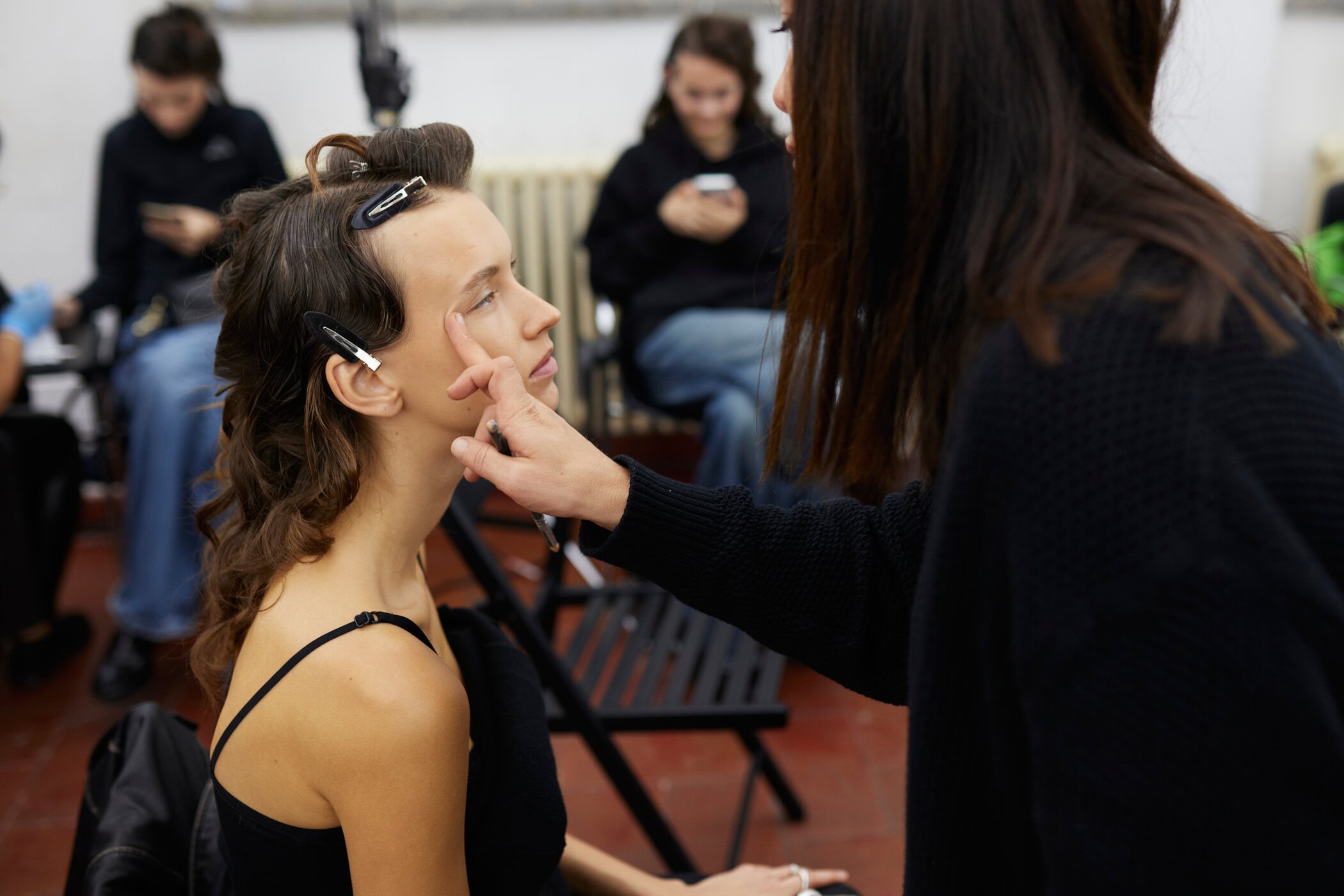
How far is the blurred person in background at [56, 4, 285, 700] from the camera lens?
2781 millimetres

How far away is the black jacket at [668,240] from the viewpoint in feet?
10.1

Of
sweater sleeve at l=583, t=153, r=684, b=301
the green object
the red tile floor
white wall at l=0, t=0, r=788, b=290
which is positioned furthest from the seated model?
the green object

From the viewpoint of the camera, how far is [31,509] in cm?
276

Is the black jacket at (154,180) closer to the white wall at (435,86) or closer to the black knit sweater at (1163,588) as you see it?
the white wall at (435,86)

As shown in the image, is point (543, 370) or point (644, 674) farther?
point (644, 674)

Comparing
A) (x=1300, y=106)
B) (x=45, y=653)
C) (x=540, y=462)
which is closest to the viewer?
(x=540, y=462)

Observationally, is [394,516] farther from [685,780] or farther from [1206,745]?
[685,780]

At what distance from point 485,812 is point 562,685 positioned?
45 cm

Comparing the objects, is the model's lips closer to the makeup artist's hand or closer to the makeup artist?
the makeup artist's hand

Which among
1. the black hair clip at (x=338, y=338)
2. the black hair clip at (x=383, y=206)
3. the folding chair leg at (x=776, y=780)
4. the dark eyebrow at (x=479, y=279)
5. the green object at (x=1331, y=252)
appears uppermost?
the black hair clip at (x=383, y=206)

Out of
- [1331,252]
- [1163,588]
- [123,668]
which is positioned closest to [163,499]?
[123,668]

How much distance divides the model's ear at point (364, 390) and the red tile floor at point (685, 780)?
1278mm

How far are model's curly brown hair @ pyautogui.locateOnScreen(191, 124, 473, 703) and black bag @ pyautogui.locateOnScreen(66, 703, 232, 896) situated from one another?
0.09 metres

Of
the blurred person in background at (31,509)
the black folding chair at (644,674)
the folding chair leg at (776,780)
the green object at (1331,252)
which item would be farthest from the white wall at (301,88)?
the folding chair leg at (776,780)
